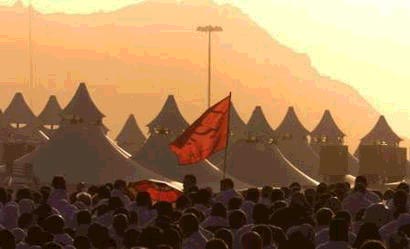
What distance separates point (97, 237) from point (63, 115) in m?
49.0

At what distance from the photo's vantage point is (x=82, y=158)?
58969 mm

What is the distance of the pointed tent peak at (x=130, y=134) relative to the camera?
119 meters

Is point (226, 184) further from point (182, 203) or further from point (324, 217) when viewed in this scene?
point (324, 217)

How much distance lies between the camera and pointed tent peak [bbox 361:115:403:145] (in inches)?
3818

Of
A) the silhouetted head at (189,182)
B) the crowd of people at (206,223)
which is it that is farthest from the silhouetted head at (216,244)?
the silhouetted head at (189,182)

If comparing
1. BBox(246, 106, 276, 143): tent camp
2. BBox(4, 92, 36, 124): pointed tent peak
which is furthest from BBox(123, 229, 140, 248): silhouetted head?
BBox(4, 92, 36, 124): pointed tent peak

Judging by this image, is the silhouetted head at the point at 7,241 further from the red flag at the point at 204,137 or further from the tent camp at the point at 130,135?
the tent camp at the point at 130,135

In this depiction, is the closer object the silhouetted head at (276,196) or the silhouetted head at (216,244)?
the silhouetted head at (216,244)

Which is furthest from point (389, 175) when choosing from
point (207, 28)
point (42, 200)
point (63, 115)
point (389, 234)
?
point (389, 234)

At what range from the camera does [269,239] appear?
1389cm

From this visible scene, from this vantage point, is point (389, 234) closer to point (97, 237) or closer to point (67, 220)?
point (97, 237)

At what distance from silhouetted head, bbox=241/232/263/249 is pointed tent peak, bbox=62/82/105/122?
166ft

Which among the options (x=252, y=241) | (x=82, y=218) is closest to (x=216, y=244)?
(x=252, y=241)

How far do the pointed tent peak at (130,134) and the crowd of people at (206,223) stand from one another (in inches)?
3800
